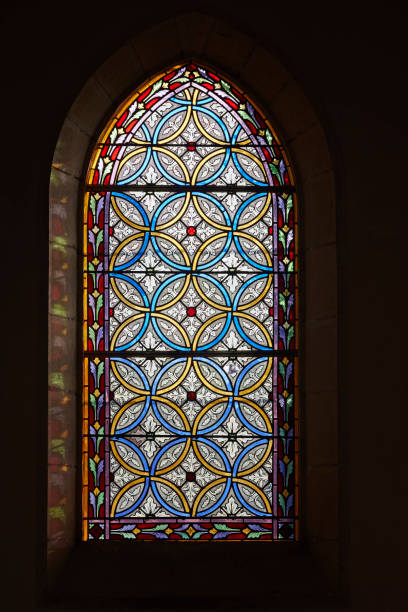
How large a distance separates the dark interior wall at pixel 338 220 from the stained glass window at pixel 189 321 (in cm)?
51

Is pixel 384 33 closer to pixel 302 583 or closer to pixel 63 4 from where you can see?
pixel 63 4

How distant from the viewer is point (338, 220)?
5.09m

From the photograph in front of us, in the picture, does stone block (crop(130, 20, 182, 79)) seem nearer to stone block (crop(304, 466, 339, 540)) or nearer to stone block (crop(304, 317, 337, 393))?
stone block (crop(304, 317, 337, 393))

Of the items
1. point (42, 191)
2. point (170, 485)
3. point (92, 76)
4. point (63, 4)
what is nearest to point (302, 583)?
point (170, 485)

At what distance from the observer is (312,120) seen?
524cm

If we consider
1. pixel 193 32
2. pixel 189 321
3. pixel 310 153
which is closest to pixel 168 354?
pixel 189 321

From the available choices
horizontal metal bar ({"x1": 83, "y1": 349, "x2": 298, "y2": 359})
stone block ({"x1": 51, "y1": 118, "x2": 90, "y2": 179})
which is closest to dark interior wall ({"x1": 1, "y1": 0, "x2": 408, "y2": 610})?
stone block ({"x1": 51, "y1": 118, "x2": 90, "y2": 179})

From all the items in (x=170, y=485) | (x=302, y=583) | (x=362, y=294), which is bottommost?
(x=302, y=583)

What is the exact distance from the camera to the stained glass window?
5.34 m

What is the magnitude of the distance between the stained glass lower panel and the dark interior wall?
0.51m

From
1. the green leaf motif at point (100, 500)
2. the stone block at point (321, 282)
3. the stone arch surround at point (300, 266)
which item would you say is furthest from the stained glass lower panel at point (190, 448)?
the stone block at point (321, 282)

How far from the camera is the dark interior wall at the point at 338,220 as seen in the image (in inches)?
192

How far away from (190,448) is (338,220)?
1506 millimetres

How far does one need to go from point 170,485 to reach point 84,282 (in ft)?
4.07
